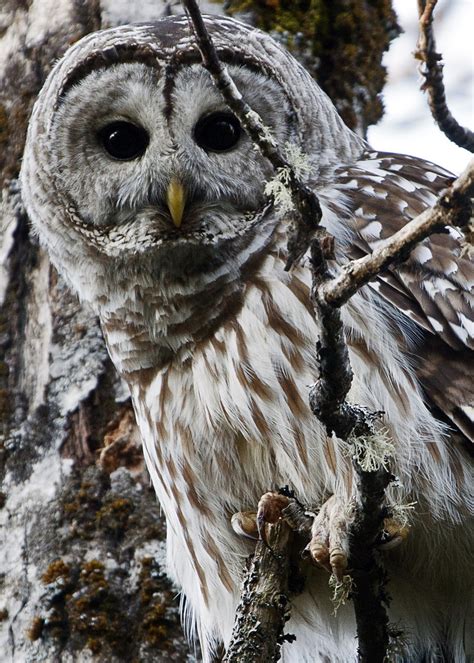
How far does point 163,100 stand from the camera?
3234 mm

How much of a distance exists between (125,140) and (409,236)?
74.1 inches

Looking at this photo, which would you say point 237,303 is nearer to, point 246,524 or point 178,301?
point 178,301

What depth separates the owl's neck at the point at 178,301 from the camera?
312 centimetres

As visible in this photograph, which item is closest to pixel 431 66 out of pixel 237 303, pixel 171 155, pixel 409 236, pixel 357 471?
pixel 409 236

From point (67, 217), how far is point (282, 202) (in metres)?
1.76

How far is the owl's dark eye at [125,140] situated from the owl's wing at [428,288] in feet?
2.22

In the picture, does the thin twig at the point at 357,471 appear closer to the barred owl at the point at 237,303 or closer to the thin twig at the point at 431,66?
the thin twig at the point at 431,66

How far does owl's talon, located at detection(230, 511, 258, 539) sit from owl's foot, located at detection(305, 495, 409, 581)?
1.17 feet

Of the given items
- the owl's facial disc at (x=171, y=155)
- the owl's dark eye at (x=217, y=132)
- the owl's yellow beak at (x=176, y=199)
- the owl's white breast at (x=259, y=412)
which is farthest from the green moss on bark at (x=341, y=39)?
the owl's white breast at (x=259, y=412)

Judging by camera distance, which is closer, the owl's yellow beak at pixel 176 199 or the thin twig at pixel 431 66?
the thin twig at pixel 431 66

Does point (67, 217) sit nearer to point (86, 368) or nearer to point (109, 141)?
point (109, 141)

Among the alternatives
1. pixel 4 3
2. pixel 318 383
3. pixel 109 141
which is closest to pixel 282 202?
pixel 318 383

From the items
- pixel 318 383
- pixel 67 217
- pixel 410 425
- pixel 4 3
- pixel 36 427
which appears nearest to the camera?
pixel 318 383

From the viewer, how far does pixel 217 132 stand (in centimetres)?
327
